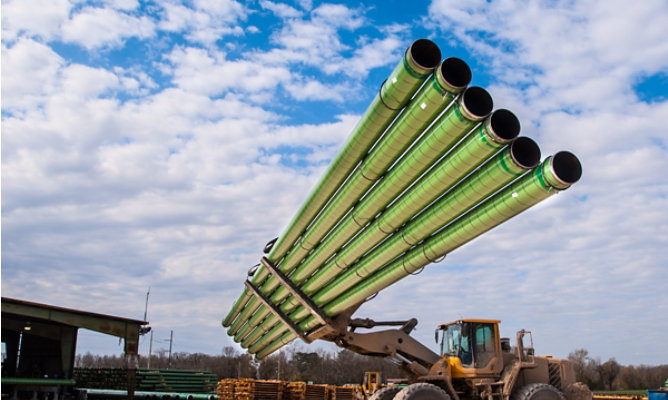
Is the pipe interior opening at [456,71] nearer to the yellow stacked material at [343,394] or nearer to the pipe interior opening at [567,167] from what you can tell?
the pipe interior opening at [567,167]

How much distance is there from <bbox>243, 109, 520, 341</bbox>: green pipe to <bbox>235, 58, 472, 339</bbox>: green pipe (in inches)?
33.6

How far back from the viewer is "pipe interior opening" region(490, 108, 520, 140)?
10.5m

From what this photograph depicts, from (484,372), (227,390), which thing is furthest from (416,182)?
(227,390)

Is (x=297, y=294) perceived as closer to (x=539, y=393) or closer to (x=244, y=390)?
(x=539, y=393)

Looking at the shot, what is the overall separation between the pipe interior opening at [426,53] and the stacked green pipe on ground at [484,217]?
297 cm

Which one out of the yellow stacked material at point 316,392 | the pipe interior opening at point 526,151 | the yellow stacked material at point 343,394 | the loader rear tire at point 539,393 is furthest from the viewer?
the yellow stacked material at point 343,394

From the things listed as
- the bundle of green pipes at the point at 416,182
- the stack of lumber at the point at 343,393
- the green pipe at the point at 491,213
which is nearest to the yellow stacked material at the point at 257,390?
the stack of lumber at the point at 343,393

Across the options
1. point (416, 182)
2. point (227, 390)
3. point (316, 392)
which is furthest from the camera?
point (316, 392)

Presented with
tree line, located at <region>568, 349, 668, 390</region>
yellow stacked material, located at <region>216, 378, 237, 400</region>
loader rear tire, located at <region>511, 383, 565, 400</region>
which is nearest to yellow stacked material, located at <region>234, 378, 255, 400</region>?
yellow stacked material, located at <region>216, 378, 237, 400</region>

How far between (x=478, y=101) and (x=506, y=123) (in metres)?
0.71

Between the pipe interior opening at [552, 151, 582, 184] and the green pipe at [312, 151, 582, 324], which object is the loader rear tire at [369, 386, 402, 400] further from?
the pipe interior opening at [552, 151, 582, 184]

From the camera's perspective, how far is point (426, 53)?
35.1ft

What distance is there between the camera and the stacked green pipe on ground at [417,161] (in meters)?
10.5

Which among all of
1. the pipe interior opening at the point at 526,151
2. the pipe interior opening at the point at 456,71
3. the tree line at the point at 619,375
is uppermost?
the pipe interior opening at the point at 456,71
